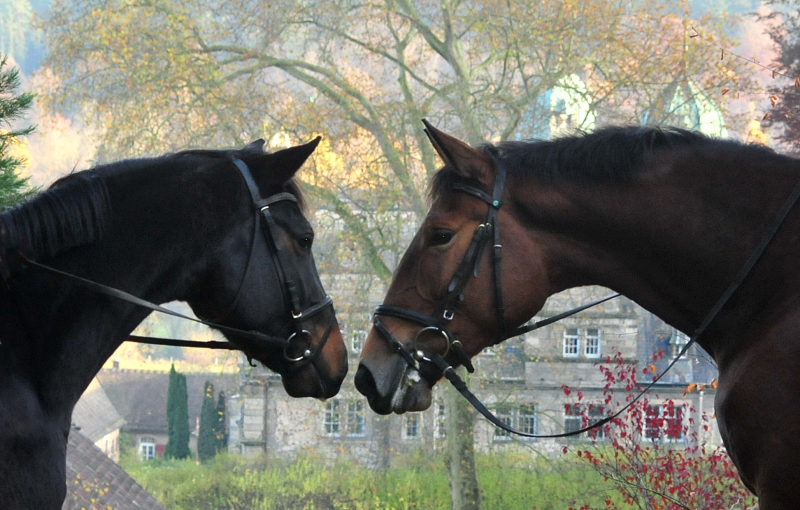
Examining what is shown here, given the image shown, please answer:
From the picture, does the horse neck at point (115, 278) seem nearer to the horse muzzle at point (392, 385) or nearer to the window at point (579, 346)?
the horse muzzle at point (392, 385)

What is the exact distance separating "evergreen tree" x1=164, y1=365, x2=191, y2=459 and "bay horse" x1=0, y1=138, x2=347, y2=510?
133 feet

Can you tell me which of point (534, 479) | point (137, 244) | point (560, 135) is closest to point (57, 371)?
point (137, 244)

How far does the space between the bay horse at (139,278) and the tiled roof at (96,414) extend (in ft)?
151

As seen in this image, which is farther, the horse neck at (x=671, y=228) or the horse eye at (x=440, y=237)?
the horse eye at (x=440, y=237)

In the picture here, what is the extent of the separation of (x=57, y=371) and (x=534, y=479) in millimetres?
21978

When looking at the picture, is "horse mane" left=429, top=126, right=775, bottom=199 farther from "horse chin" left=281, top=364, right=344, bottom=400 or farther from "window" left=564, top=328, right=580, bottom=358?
"window" left=564, top=328, right=580, bottom=358

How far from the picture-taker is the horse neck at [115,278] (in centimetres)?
297

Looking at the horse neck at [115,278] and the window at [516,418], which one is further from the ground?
the horse neck at [115,278]

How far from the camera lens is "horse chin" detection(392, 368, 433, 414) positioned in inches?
138

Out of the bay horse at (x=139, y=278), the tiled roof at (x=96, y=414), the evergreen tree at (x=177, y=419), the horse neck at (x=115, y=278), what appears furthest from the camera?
the tiled roof at (x=96, y=414)

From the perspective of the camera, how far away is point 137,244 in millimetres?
3193

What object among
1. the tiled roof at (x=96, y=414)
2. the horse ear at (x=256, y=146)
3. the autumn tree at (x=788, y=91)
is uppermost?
the autumn tree at (x=788, y=91)

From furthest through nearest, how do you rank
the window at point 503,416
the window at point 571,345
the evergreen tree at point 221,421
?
the evergreen tree at point 221,421
the window at point 571,345
the window at point 503,416

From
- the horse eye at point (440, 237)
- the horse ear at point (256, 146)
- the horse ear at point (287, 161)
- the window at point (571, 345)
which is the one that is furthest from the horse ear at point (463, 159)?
the window at point (571, 345)
